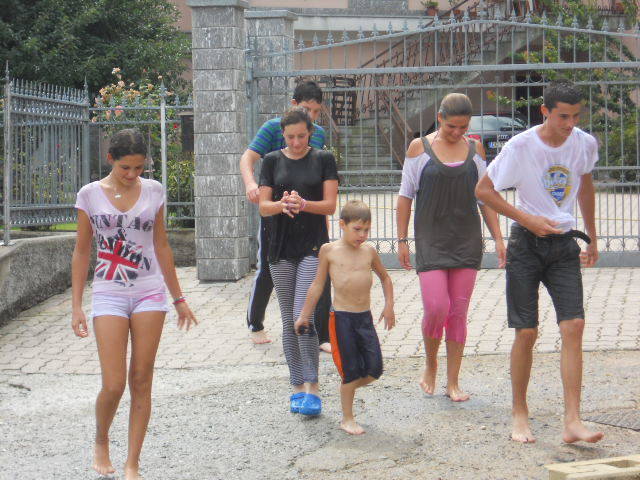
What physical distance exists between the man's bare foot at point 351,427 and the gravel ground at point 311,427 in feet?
0.15

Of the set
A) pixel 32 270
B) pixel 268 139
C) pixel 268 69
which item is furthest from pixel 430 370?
pixel 268 69

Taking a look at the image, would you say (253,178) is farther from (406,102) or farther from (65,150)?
(65,150)

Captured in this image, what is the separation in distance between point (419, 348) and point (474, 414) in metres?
2.02

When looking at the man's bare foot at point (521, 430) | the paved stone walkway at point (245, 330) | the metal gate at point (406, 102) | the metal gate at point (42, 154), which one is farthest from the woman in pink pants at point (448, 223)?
the metal gate at point (42, 154)

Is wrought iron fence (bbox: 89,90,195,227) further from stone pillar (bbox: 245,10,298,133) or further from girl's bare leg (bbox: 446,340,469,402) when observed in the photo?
girl's bare leg (bbox: 446,340,469,402)

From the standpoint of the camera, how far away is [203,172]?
A: 1199cm

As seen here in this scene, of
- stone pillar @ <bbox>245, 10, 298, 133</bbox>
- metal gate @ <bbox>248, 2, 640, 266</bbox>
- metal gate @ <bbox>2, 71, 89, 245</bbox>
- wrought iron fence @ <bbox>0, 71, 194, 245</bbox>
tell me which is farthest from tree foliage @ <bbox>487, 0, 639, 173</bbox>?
metal gate @ <bbox>2, 71, 89, 245</bbox>

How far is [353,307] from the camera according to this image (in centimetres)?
617

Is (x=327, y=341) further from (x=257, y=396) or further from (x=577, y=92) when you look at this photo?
(x=577, y=92)

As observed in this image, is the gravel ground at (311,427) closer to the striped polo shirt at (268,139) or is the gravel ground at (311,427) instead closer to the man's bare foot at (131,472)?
the man's bare foot at (131,472)

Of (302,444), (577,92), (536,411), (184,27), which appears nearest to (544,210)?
(577,92)

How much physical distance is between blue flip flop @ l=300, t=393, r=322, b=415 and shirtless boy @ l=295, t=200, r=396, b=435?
0.31m

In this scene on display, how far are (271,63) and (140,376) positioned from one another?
7565 mm

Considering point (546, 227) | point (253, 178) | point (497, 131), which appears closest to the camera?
point (546, 227)
